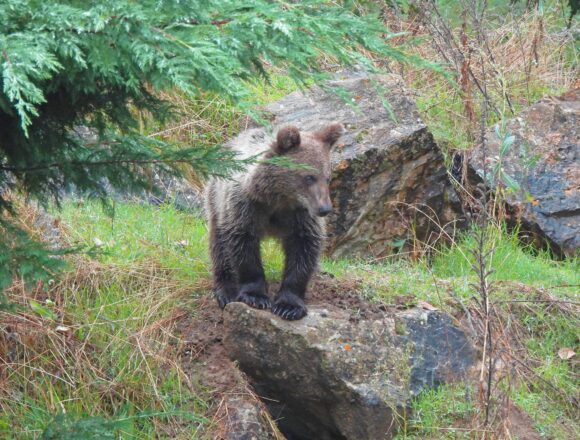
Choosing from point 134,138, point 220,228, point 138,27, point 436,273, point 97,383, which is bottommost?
point 436,273

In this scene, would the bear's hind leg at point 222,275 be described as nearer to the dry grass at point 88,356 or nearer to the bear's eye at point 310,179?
the dry grass at point 88,356

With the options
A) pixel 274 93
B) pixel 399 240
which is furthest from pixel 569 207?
pixel 274 93

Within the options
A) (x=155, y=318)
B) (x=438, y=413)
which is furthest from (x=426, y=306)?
(x=155, y=318)

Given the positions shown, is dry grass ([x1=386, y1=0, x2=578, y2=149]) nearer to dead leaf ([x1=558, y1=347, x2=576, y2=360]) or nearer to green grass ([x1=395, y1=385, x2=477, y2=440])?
dead leaf ([x1=558, y1=347, x2=576, y2=360])

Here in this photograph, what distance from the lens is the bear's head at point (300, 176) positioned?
6055 millimetres

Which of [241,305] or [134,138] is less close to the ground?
[134,138]

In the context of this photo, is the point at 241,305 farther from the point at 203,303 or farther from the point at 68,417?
the point at 68,417

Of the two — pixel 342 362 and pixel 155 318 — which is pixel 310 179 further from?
pixel 155 318

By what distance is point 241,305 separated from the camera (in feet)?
19.0

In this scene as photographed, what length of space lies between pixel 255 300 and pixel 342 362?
80 centimetres

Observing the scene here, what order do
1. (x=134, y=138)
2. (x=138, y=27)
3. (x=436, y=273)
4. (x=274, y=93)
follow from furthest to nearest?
(x=274, y=93) → (x=436, y=273) → (x=134, y=138) → (x=138, y=27)

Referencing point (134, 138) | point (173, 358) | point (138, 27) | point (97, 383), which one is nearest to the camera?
point (138, 27)

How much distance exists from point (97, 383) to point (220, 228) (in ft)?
4.97

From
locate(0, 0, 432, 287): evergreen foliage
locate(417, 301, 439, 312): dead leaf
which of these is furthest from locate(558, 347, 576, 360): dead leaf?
locate(0, 0, 432, 287): evergreen foliage
